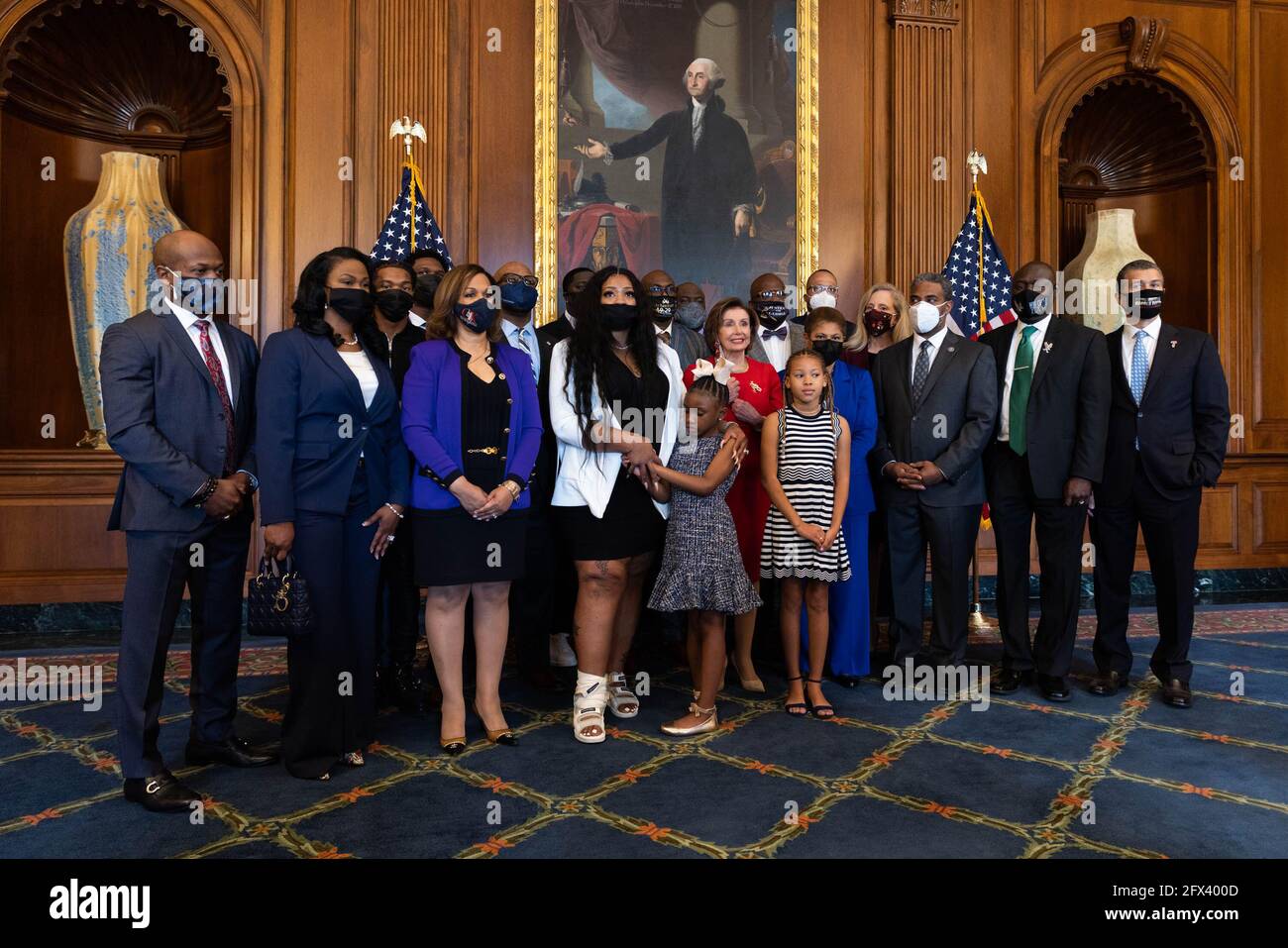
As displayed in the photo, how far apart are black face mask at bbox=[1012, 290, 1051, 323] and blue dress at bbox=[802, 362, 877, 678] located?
0.82m

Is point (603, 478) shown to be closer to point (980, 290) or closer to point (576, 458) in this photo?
point (576, 458)

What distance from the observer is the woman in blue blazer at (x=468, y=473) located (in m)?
3.38

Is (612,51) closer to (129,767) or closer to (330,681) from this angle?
(330,681)

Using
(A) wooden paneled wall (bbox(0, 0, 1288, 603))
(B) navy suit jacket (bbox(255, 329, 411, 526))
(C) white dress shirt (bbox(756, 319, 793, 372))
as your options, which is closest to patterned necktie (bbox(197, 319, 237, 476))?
(B) navy suit jacket (bbox(255, 329, 411, 526))

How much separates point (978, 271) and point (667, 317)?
3343 mm

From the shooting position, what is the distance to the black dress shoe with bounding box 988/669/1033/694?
14.4 feet

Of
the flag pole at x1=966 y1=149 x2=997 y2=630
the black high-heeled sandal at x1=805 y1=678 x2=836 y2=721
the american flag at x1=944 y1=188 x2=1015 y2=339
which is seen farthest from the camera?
the american flag at x1=944 y1=188 x2=1015 y2=339

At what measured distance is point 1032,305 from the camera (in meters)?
4.42

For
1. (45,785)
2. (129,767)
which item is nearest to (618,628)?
(129,767)

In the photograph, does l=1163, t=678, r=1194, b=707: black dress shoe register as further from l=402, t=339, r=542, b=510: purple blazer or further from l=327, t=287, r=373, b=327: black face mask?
l=327, t=287, r=373, b=327: black face mask

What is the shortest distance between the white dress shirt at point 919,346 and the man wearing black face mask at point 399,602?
2.43 meters

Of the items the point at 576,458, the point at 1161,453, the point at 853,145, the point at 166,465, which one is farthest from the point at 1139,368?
the point at 166,465

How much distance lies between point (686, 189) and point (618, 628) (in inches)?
160

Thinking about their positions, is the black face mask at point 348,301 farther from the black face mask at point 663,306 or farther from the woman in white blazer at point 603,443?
the black face mask at point 663,306
